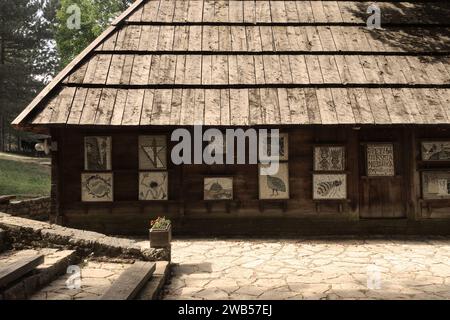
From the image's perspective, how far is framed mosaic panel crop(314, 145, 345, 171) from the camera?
8.73m

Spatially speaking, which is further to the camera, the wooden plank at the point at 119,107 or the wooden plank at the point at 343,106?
the wooden plank at the point at 343,106

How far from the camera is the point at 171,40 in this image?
9.73 m

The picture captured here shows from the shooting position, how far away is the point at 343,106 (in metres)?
8.34

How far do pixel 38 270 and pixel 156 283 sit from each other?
167 centimetres

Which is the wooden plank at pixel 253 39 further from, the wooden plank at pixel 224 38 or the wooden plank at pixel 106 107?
the wooden plank at pixel 106 107

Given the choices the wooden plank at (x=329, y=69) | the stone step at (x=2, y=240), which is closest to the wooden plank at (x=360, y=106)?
the wooden plank at (x=329, y=69)

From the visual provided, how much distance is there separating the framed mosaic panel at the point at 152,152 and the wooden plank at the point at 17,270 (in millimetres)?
3760

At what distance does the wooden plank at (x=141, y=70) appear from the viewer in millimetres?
8711

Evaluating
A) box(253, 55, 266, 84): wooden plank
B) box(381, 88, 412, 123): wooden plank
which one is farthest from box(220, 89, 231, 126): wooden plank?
box(381, 88, 412, 123): wooden plank

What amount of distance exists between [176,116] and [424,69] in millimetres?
6407

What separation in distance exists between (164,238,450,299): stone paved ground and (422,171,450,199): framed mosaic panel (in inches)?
44.1

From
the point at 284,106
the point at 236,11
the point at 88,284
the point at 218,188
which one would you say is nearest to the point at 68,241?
the point at 88,284

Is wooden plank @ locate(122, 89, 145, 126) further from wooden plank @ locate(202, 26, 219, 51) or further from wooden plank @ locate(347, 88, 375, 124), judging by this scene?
wooden plank @ locate(347, 88, 375, 124)

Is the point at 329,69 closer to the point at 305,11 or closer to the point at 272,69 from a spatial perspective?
the point at 272,69
